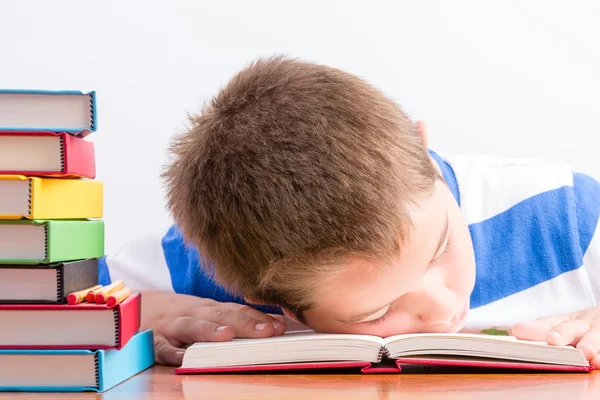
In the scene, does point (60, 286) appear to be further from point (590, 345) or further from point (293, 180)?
point (590, 345)

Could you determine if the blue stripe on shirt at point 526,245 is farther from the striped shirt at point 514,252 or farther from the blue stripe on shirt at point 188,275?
the blue stripe on shirt at point 188,275

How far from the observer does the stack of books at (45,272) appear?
0.85m

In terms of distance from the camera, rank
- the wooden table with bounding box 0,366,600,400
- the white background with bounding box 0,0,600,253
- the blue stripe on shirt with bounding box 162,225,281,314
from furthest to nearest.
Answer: the white background with bounding box 0,0,600,253, the blue stripe on shirt with bounding box 162,225,281,314, the wooden table with bounding box 0,366,600,400

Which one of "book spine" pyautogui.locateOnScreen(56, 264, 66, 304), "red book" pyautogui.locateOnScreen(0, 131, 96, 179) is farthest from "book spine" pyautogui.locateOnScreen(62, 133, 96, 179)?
"book spine" pyautogui.locateOnScreen(56, 264, 66, 304)

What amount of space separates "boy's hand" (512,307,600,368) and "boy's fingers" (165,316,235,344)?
354 mm

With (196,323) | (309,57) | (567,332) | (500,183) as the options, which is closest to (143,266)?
(196,323)

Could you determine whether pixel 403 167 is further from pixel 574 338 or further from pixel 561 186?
pixel 561 186

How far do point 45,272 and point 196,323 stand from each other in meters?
0.29

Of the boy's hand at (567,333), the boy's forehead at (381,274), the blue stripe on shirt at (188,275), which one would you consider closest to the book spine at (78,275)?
the boy's forehead at (381,274)

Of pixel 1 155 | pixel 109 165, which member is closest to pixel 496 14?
pixel 109 165

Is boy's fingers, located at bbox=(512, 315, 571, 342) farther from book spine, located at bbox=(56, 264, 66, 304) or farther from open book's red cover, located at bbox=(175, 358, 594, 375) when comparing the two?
book spine, located at bbox=(56, 264, 66, 304)

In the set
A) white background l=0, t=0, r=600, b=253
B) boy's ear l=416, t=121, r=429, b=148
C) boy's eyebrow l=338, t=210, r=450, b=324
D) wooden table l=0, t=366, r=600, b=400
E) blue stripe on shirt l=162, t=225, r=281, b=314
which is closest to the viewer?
wooden table l=0, t=366, r=600, b=400

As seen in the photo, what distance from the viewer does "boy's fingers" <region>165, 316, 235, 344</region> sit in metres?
1.04

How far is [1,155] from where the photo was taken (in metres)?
0.87
